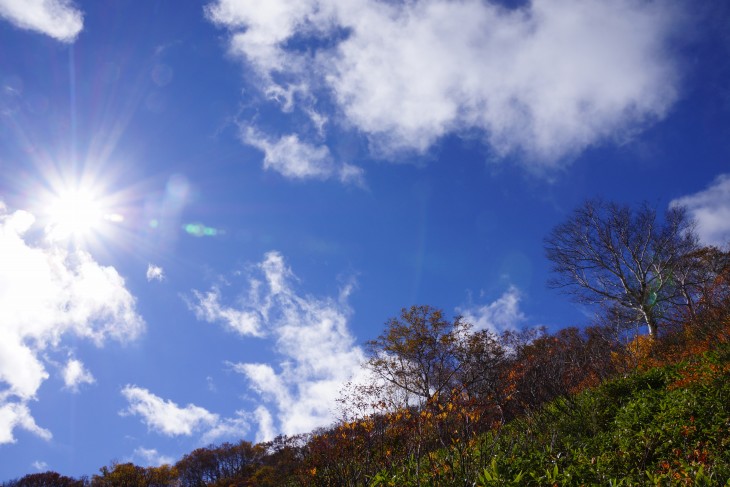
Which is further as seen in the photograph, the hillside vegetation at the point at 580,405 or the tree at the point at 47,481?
the tree at the point at 47,481

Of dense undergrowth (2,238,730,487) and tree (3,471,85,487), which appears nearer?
dense undergrowth (2,238,730,487)

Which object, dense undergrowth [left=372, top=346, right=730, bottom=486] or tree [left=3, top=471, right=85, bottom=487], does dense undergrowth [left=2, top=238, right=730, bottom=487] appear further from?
tree [left=3, top=471, right=85, bottom=487]

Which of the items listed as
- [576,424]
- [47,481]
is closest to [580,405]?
[576,424]

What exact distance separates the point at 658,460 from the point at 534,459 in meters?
1.76

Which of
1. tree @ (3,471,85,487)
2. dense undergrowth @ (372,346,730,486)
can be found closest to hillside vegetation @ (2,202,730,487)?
dense undergrowth @ (372,346,730,486)

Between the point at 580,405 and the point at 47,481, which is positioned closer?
the point at 580,405

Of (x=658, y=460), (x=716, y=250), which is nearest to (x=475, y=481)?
(x=658, y=460)

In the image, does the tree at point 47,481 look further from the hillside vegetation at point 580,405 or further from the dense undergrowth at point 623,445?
the dense undergrowth at point 623,445

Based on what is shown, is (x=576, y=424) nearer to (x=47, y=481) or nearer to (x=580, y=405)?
(x=580, y=405)

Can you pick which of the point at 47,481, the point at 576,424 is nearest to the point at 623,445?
the point at 576,424

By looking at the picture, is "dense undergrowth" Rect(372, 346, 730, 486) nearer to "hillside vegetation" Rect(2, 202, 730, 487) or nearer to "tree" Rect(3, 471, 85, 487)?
"hillside vegetation" Rect(2, 202, 730, 487)

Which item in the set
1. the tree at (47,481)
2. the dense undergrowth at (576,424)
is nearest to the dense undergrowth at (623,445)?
the dense undergrowth at (576,424)

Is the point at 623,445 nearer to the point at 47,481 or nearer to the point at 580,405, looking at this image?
the point at 580,405

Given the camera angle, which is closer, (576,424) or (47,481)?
(576,424)
